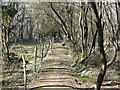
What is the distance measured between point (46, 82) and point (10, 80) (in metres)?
2.15

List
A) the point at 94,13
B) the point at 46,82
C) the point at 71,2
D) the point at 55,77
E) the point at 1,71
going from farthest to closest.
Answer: the point at 71,2 → the point at 1,71 → the point at 55,77 → the point at 46,82 → the point at 94,13

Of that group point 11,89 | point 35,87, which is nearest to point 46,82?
point 35,87

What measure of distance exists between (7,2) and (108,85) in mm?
9828

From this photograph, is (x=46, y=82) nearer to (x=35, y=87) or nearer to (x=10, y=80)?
(x=35, y=87)

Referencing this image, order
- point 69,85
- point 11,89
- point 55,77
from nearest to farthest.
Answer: point 11,89
point 69,85
point 55,77

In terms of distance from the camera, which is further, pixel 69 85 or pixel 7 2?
pixel 7 2

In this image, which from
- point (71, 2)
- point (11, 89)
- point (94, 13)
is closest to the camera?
point (94, 13)

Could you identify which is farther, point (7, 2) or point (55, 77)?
point (7, 2)

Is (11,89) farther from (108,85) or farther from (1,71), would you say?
(108,85)

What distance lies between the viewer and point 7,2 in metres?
14.7

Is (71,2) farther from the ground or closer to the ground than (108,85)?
farther from the ground

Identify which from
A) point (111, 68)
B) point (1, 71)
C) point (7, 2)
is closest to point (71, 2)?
point (7, 2)

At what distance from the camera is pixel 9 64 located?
1461cm

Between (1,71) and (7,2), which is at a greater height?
(7,2)
